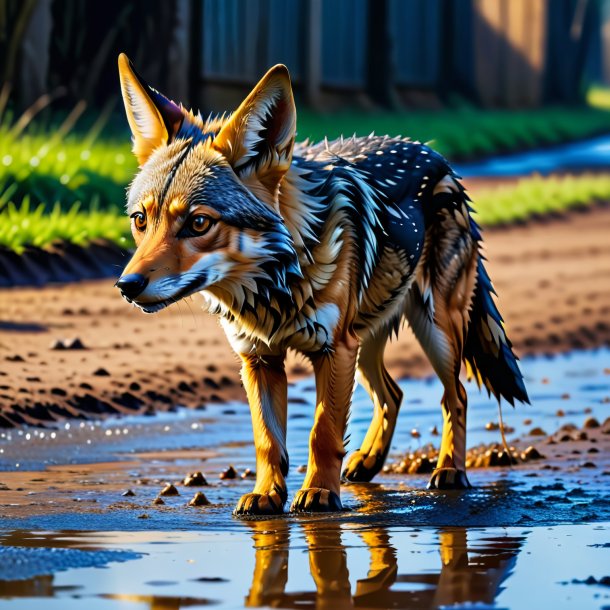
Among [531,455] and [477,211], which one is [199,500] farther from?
[477,211]

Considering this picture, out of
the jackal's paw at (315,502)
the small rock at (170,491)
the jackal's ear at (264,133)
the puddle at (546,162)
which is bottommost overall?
the puddle at (546,162)

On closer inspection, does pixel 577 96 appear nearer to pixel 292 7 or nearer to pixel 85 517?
pixel 292 7

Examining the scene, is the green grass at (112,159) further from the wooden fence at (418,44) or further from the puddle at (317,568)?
→ the puddle at (317,568)

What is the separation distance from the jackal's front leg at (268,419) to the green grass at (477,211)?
2943mm

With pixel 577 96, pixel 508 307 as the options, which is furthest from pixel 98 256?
pixel 577 96

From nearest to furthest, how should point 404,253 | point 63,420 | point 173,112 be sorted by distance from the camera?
point 173,112 < point 404,253 < point 63,420

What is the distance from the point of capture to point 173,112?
6.11 meters

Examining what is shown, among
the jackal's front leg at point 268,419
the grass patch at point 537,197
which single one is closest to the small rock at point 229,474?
the jackal's front leg at point 268,419

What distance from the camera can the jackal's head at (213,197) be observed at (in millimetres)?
5605

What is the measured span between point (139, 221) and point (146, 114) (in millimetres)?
547

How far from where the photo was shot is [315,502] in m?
Answer: 5.98

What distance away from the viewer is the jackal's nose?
5.39 metres

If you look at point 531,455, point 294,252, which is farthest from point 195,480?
point 531,455

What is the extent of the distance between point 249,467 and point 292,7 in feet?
42.2
